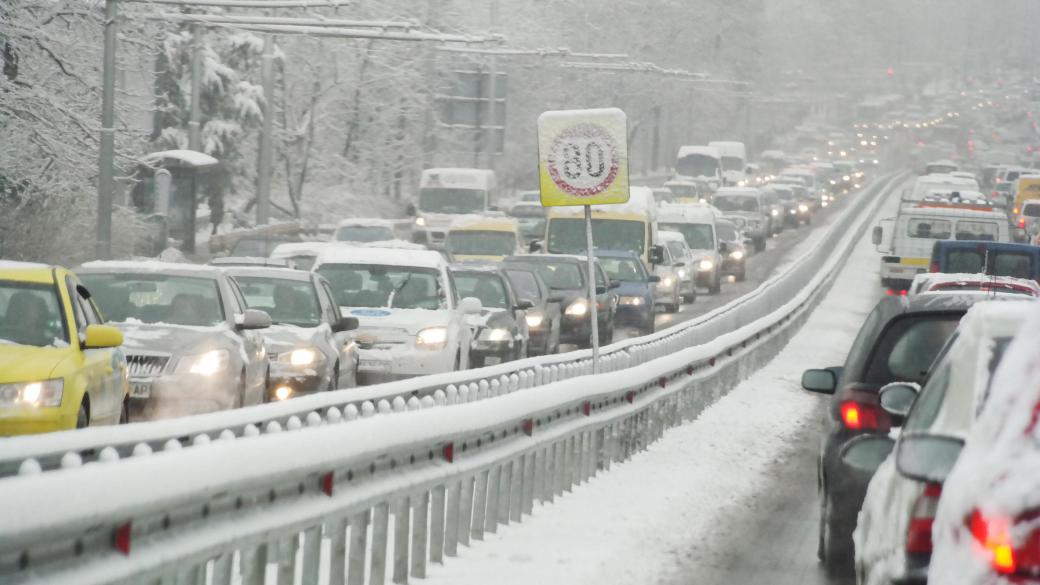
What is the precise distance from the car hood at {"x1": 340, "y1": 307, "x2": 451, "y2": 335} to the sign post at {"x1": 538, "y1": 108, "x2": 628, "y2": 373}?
14.6 ft

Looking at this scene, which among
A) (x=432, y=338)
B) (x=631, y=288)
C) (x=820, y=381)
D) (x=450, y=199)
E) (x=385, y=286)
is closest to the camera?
(x=820, y=381)

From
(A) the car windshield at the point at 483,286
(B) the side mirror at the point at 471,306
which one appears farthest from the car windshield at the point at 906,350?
(A) the car windshield at the point at 483,286

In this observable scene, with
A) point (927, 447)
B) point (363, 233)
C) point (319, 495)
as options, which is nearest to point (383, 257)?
point (319, 495)

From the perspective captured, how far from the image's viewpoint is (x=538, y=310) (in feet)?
94.3

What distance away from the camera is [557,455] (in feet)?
43.2

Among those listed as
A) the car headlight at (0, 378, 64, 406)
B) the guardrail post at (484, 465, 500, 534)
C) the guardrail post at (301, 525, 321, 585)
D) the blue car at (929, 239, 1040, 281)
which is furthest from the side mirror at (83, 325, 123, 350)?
the blue car at (929, 239, 1040, 281)

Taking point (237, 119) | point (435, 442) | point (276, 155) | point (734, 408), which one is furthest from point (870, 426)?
point (276, 155)

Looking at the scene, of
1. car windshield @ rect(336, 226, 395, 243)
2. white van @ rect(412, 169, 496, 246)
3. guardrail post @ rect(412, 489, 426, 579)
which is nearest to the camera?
guardrail post @ rect(412, 489, 426, 579)

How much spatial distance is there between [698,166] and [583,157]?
72.1m

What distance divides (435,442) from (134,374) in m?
6.16

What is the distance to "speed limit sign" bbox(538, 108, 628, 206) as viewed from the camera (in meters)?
17.0

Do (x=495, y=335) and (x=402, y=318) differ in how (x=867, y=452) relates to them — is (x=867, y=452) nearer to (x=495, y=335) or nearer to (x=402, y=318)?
(x=402, y=318)

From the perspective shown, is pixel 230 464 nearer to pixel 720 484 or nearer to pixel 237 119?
pixel 720 484

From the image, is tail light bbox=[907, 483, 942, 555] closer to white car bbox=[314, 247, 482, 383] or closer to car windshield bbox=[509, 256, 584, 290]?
white car bbox=[314, 247, 482, 383]
